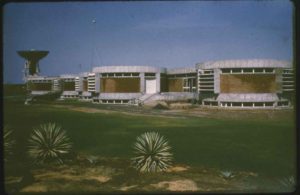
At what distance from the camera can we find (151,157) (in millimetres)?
12273

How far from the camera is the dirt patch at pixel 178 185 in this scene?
10.8 m

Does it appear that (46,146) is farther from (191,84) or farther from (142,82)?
(191,84)

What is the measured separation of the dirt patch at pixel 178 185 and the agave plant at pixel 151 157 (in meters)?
1.07

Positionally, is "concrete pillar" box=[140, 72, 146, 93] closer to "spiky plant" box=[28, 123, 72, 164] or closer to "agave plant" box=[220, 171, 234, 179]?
"spiky plant" box=[28, 123, 72, 164]

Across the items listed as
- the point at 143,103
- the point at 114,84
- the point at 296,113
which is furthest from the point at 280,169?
the point at 114,84

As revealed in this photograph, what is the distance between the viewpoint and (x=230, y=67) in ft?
89.4

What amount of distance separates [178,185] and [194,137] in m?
5.30

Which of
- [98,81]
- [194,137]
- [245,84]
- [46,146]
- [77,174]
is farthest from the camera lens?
[98,81]

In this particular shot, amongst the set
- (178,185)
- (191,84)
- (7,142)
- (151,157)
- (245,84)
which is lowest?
(178,185)

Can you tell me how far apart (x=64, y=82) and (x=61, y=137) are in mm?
33260

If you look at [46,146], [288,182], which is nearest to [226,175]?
[288,182]

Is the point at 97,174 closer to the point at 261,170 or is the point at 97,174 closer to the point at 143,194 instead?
the point at 143,194

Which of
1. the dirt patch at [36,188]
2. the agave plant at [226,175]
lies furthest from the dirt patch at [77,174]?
the agave plant at [226,175]

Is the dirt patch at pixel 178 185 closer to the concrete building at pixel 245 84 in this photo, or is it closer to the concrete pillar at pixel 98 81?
the concrete building at pixel 245 84
